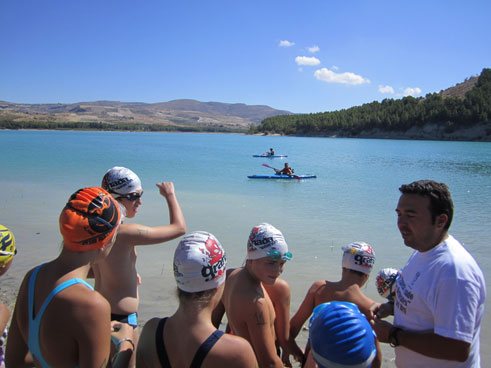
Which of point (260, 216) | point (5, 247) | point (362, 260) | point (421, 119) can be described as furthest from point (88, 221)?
point (421, 119)

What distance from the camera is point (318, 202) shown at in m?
18.3

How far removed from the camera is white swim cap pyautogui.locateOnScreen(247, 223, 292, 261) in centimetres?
278

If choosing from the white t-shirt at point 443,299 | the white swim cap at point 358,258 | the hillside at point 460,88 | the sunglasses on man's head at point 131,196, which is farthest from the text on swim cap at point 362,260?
the hillside at point 460,88

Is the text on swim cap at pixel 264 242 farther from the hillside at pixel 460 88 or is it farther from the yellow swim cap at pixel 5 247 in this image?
the hillside at pixel 460 88

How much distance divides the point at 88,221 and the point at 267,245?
4.12ft

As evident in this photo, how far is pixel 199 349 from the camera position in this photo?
186cm

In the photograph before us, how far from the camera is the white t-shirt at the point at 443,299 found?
6.95 feet

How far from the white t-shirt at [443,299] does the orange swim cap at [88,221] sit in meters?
1.84

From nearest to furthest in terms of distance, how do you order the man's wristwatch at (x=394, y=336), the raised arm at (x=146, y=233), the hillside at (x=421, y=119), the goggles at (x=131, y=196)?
the man's wristwatch at (x=394, y=336) → the raised arm at (x=146, y=233) → the goggles at (x=131, y=196) → the hillside at (x=421, y=119)

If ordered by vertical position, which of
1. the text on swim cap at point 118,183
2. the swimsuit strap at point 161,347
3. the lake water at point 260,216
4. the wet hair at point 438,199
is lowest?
the lake water at point 260,216

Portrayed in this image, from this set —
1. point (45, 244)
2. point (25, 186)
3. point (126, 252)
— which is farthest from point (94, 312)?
point (25, 186)

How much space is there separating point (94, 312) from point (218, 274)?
25.1 inches

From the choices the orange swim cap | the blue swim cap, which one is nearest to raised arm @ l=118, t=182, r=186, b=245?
the orange swim cap

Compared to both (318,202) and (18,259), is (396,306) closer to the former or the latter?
(18,259)
